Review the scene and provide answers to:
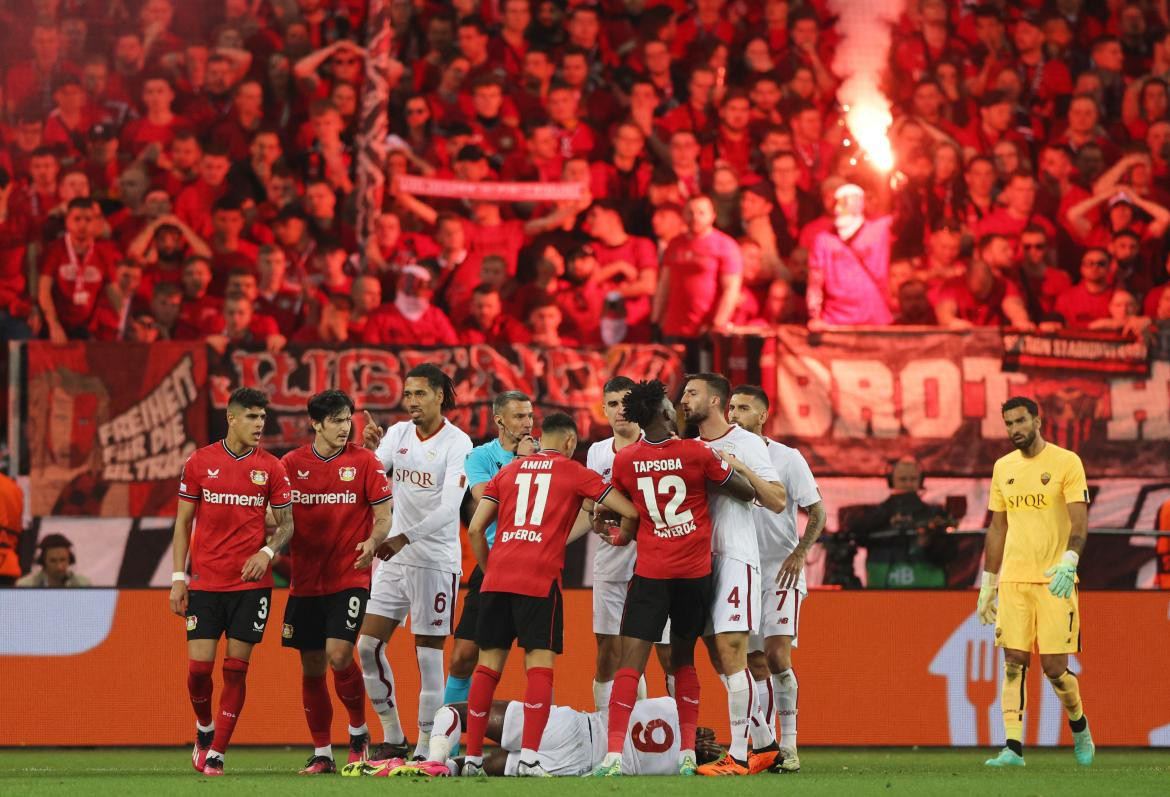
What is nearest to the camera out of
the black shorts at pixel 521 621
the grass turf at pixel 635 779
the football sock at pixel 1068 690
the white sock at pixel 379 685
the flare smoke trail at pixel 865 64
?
the grass turf at pixel 635 779

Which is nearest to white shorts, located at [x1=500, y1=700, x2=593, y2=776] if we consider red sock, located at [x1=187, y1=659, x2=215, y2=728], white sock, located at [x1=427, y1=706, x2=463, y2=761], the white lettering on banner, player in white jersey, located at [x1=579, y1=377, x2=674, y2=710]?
white sock, located at [x1=427, y1=706, x2=463, y2=761]

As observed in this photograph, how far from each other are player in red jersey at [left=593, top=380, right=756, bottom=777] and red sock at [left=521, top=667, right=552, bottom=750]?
391mm

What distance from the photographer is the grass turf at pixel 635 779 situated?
6.80 metres

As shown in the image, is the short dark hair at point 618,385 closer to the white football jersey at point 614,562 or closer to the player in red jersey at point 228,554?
the white football jersey at point 614,562

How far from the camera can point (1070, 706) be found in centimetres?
918

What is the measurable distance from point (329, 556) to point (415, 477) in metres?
0.76

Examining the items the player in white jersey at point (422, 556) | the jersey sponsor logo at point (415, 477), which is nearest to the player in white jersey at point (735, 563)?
the player in white jersey at point (422, 556)

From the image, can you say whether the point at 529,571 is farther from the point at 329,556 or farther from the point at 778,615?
the point at 778,615

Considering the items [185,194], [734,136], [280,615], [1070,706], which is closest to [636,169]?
[734,136]

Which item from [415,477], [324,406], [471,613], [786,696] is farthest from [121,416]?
[786,696]

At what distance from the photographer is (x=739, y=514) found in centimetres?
815

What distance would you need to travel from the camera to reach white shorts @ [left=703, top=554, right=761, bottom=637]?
26.0 feet

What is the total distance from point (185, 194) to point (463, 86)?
10.9ft

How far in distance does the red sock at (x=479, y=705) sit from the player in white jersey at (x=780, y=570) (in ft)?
6.17
